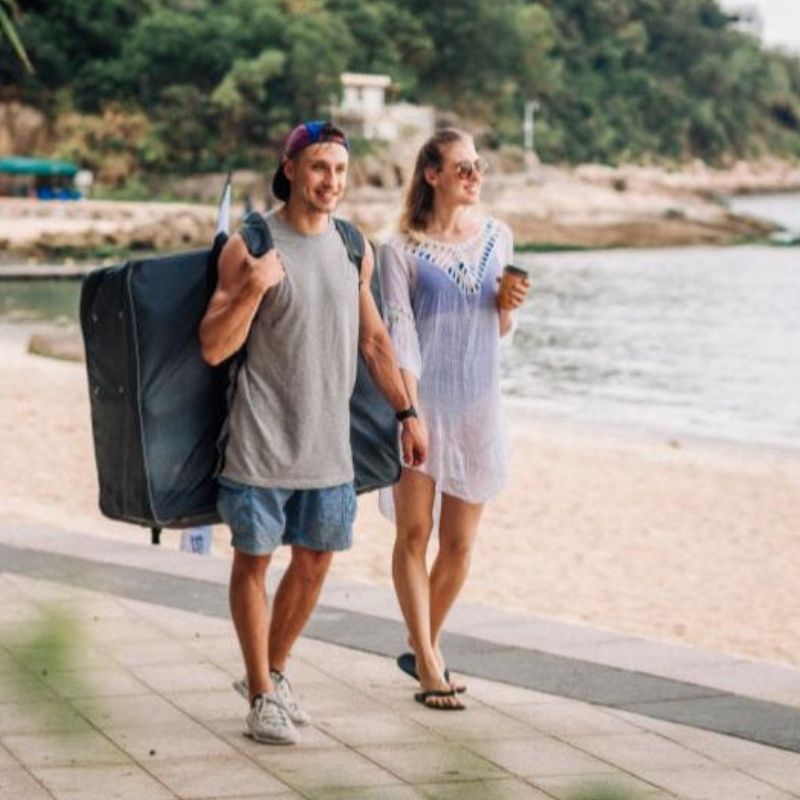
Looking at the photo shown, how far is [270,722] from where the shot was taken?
4.50 metres

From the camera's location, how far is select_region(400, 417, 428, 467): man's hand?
477 cm

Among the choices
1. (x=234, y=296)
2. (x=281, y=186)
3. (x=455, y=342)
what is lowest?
(x=455, y=342)

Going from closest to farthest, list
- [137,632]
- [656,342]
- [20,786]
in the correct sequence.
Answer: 1. [20,786]
2. [137,632]
3. [656,342]

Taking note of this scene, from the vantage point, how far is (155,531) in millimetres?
4719

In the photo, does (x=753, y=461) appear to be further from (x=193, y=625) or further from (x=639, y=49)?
(x=639, y=49)

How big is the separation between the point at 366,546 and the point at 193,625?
4.27 meters

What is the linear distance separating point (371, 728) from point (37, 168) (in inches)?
2953

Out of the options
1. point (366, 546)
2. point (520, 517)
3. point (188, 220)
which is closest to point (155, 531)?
point (366, 546)

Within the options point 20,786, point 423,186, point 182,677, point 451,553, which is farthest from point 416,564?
point 20,786

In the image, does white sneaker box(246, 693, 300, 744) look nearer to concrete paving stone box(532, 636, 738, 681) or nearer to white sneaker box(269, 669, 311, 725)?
white sneaker box(269, 669, 311, 725)

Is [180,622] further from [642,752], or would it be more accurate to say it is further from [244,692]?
[642,752]

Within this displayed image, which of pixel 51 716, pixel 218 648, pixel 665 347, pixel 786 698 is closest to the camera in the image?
pixel 51 716

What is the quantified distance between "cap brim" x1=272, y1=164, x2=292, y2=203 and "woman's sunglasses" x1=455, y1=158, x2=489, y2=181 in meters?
0.56

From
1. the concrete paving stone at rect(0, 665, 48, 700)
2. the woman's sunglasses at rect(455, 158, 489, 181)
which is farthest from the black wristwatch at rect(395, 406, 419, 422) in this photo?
the concrete paving stone at rect(0, 665, 48, 700)
